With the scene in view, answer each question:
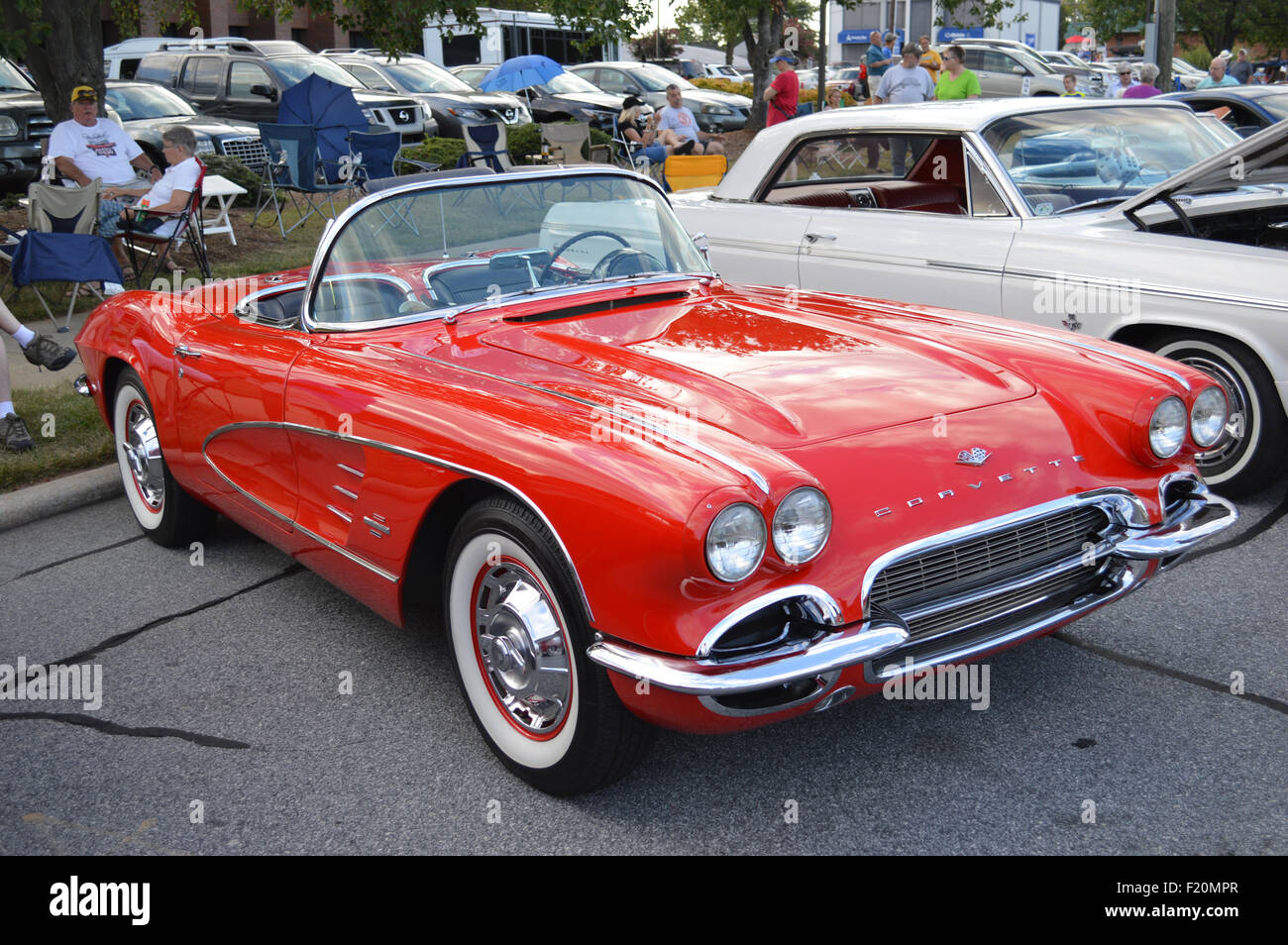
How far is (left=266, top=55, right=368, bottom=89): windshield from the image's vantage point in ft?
51.1

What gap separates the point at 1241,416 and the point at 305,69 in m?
14.1

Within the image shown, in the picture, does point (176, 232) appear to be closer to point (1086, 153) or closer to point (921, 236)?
point (921, 236)

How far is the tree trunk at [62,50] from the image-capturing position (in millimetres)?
9734

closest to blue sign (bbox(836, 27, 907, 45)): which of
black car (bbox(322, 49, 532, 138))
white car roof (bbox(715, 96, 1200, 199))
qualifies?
black car (bbox(322, 49, 532, 138))

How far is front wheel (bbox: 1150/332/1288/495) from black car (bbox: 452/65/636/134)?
1430 cm

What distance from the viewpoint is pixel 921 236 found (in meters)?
5.80

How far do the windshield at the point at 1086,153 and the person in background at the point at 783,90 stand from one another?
23.3ft

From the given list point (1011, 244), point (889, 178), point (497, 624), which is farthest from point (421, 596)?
point (889, 178)

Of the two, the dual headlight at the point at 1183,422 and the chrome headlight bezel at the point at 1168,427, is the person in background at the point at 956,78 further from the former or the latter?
the chrome headlight bezel at the point at 1168,427

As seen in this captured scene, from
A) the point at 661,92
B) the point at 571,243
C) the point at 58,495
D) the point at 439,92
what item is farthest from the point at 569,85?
the point at 571,243

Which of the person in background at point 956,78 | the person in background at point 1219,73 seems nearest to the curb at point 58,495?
the person in background at point 956,78

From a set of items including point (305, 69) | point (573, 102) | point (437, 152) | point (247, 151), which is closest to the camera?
point (247, 151)

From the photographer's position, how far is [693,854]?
2672mm
